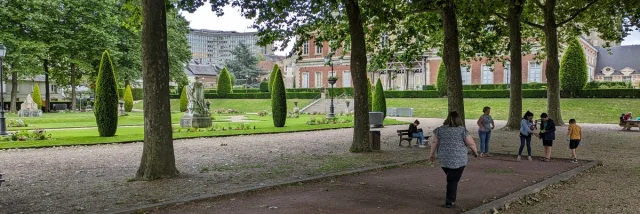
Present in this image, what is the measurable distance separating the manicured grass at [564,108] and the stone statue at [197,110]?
19019mm

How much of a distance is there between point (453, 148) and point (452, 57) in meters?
9.59

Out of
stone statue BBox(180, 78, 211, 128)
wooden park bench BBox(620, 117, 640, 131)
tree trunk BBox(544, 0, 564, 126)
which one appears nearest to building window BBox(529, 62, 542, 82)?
tree trunk BBox(544, 0, 564, 126)

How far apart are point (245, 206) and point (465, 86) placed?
135 ft

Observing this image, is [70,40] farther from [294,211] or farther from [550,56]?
[294,211]

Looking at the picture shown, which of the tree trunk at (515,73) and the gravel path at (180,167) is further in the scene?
the tree trunk at (515,73)

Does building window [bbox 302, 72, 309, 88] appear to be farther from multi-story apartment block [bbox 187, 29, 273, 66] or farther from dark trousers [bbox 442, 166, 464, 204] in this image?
multi-story apartment block [bbox 187, 29, 273, 66]

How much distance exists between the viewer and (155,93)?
8.75 meters

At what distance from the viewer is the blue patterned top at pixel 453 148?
6488 millimetres

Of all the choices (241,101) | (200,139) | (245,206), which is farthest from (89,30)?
(245,206)

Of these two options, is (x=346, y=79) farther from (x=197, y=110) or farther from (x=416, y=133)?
(x=416, y=133)

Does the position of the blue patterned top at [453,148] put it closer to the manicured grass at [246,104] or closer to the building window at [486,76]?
the manicured grass at [246,104]

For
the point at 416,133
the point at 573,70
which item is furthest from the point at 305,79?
the point at 416,133

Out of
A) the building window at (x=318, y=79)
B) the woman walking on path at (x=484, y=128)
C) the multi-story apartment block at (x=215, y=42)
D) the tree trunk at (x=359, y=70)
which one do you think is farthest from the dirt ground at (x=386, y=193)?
the multi-story apartment block at (x=215, y=42)

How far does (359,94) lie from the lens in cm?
1292
